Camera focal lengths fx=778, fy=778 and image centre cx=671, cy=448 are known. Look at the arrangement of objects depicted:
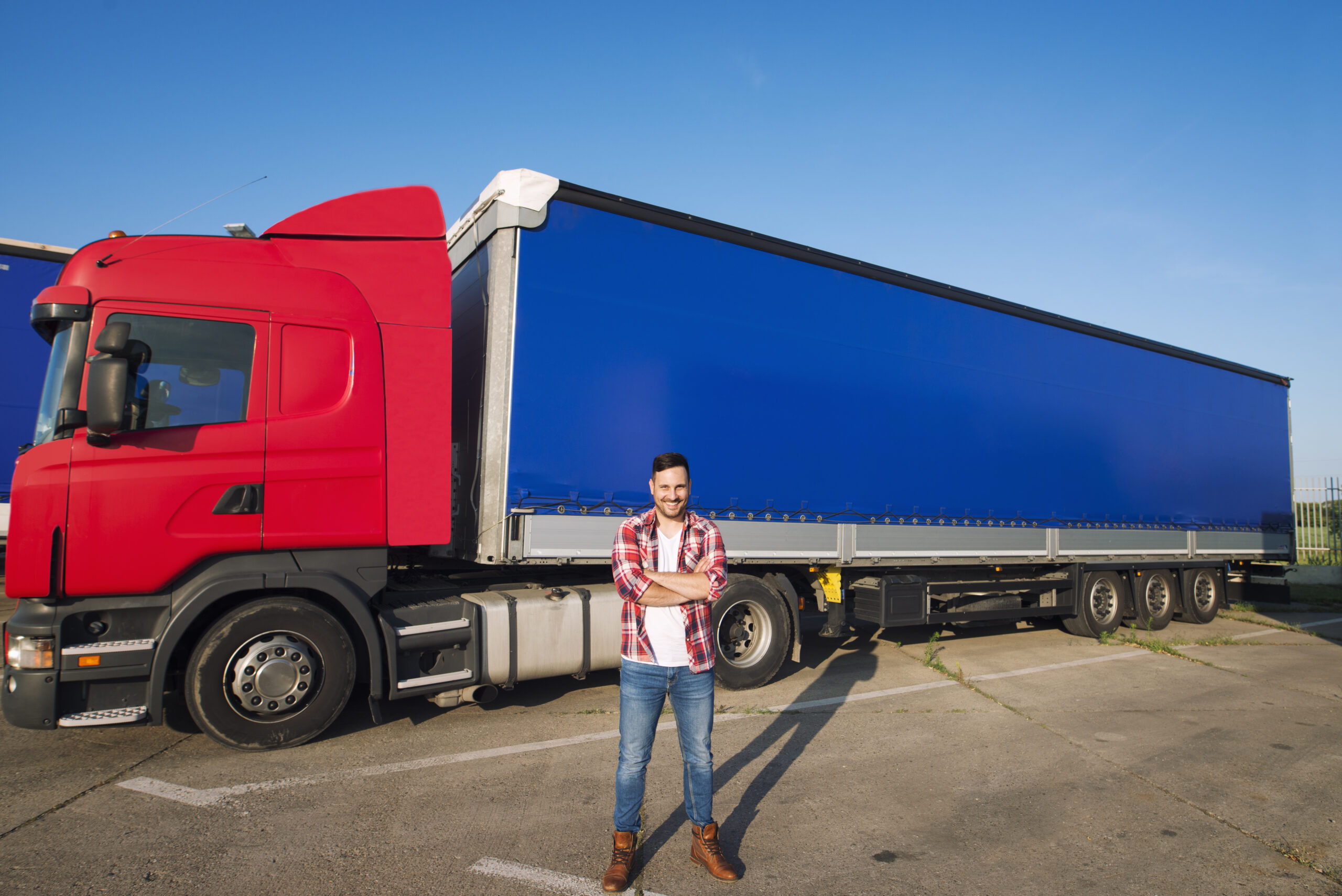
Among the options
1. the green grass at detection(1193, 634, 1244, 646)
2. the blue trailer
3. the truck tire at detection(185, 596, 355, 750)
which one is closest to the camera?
the truck tire at detection(185, 596, 355, 750)

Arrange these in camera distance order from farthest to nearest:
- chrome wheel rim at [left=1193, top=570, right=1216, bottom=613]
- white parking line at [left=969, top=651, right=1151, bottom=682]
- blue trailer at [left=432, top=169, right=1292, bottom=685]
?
chrome wheel rim at [left=1193, top=570, right=1216, bottom=613]
white parking line at [left=969, top=651, right=1151, bottom=682]
blue trailer at [left=432, top=169, right=1292, bottom=685]

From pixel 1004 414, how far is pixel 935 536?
1.69 meters

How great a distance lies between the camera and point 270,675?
15.0 feet

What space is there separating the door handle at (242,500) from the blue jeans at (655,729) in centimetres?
273

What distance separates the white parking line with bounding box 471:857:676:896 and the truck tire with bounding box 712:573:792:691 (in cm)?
320

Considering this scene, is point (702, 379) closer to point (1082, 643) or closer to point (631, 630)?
point (631, 630)

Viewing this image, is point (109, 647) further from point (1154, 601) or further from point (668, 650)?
point (1154, 601)

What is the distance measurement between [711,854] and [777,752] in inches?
70.1

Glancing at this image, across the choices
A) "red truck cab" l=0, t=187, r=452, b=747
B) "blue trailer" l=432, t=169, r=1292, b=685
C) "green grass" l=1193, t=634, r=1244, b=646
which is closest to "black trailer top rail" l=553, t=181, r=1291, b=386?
"blue trailer" l=432, t=169, r=1292, b=685

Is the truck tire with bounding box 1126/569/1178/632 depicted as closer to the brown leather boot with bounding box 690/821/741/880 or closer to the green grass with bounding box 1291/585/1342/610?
the green grass with bounding box 1291/585/1342/610

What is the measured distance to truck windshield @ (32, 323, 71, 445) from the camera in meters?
4.34

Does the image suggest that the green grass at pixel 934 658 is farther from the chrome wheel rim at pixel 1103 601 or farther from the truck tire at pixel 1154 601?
the truck tire at pixel 1154 601

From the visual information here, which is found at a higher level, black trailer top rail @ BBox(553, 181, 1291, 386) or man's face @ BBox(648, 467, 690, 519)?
black trailer top rail @ BBox(553, 181, 1291, 386)

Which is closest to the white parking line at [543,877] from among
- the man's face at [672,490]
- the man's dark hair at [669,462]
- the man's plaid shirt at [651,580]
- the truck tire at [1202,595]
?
the man's plaid shirt at [651,580]
